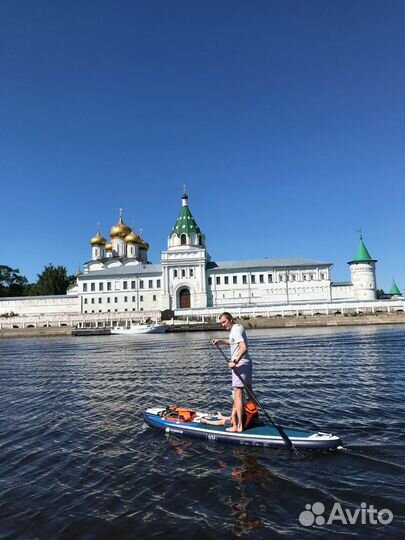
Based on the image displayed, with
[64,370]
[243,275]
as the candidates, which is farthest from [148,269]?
[64,370]

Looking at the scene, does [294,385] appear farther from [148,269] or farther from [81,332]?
[148,269]

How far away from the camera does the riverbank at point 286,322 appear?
53.8 meters

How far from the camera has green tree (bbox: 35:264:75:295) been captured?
9506 centimetres

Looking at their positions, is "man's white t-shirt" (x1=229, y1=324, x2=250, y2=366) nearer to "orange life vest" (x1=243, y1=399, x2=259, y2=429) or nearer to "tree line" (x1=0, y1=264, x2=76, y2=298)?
"orange life vest" (x1=243, y1=399, x2=259, y2=429)

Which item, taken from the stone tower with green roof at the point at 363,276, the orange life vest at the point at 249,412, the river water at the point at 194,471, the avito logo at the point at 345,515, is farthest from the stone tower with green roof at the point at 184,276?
the avito logo at the point at 345,515

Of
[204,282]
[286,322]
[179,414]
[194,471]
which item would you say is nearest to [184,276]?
[204,282]

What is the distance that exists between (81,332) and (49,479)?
171 ft

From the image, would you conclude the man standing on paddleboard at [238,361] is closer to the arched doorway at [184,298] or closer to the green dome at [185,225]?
the arched doorway at [184,298]

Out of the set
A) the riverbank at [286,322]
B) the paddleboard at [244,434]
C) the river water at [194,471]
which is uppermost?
the riverbank at [286,322]

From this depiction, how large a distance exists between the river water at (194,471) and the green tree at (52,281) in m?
84.8

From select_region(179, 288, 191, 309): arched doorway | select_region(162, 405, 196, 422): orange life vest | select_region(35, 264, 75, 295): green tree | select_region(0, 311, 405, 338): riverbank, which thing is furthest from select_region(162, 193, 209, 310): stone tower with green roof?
select_region(162, 405, 196, 422): orange life vest

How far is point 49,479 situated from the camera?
23.8 ft

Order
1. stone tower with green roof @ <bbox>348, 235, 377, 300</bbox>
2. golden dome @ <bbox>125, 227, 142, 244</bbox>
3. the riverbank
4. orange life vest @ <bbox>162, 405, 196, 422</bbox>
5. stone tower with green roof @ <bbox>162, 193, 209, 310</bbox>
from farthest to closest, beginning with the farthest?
golden dome @ <bbox>125, 227, 142, 244</bbox>
stone tower with green roof @ <bbox>162, 193, 209, 310</bbox>
stone tower with green roof @ <bbox>348, 235, 377, 300</bbox>
the riverbank
orange life vest @ <bbox>162, 405, 196, 422</bbox>

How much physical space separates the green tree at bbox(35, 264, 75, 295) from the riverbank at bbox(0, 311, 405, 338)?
115 ft
